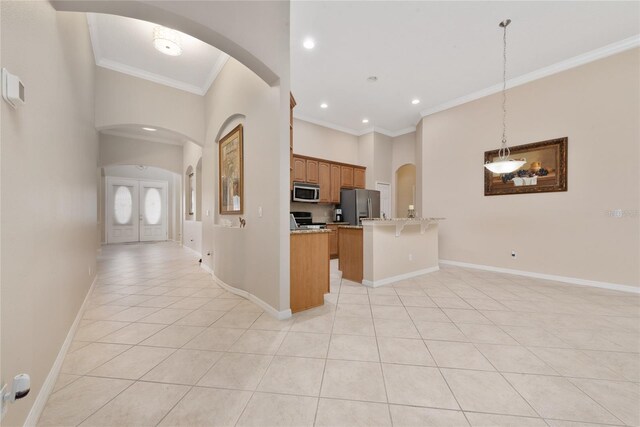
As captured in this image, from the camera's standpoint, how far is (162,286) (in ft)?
12.2

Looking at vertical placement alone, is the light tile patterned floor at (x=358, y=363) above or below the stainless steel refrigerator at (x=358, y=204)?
below

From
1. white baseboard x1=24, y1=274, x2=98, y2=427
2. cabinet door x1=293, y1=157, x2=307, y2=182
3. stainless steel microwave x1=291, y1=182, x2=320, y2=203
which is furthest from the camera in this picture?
cabinet door x1=293, y1=157, x2=307, y2=182

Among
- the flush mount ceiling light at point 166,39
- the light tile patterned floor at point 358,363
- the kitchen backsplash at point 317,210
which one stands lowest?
the light tile patterned floor at point 358,363

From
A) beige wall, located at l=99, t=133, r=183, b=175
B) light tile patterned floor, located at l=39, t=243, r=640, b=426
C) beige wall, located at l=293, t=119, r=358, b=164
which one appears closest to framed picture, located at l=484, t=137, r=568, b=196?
light tile patterned floor, located at l=39, t=243, r=640, b=426

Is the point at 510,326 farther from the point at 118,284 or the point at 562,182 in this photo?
the point at 118,284

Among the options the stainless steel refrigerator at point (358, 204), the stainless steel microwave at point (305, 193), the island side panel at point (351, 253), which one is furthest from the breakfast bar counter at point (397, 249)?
the stainless steel microwave at point (305, 193)

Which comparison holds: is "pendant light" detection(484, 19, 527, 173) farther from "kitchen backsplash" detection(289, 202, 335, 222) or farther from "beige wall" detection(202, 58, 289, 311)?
"kitchen backsplash" detection(289, 202, 335, 222)

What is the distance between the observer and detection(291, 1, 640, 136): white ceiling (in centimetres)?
288

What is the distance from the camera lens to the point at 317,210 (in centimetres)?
654

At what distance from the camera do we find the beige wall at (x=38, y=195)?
1.09 meters

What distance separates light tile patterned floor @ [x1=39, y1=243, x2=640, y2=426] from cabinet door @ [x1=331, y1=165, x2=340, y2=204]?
12.0 ft

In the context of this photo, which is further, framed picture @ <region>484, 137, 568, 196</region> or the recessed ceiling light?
framed picture @ <region>484, 137, 568, 196</region>

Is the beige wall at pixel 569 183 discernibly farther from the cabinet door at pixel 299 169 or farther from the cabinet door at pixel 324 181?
the cabinet door at pixel 299 169

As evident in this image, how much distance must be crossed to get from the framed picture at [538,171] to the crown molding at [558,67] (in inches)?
46.3
